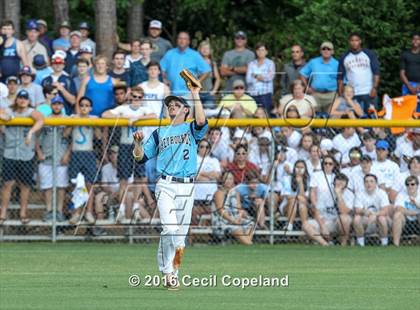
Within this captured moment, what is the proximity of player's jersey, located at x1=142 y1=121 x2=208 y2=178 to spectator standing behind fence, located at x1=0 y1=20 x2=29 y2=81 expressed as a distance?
24.7 ft

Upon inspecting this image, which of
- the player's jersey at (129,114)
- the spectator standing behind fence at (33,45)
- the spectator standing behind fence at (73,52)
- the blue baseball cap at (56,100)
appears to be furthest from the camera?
the spectator standing behind fence at (33,45)

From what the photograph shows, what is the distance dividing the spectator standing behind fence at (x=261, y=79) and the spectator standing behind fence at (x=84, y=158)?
3.09 m

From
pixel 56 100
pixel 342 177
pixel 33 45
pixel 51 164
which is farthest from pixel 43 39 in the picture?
pixel 342 177

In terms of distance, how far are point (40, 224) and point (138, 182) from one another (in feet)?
5.39

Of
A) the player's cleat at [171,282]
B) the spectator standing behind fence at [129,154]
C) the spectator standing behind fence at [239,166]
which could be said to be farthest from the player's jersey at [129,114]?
the player's cleat at [171,282]

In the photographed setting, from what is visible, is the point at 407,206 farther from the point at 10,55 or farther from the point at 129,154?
the point at 10,55

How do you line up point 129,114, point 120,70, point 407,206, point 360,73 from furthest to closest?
point 360,73 < point 120,70 < point 129,114 < point 407,206

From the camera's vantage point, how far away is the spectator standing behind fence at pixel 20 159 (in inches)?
715

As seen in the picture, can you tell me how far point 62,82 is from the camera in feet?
63.6

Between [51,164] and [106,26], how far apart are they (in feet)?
16.2

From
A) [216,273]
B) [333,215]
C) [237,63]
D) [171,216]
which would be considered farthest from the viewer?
[237,63]

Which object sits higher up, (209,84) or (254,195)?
(209,84)

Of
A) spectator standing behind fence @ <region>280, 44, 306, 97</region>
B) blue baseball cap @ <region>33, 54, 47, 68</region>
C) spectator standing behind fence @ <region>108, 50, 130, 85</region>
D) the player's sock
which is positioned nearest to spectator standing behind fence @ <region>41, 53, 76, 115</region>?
blue baseball cap @ <region>33, 54, 47, 68</region>

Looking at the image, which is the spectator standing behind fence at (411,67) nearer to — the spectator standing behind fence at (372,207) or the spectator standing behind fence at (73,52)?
the spectator standing behind fence at (372,207)
